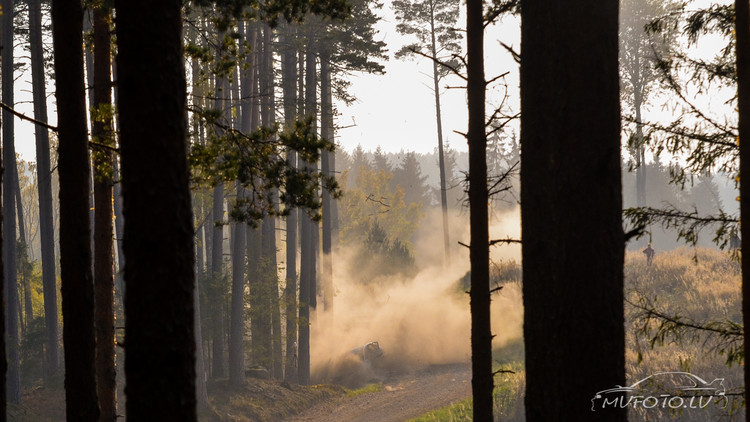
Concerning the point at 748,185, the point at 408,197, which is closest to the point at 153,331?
the point at 748,185

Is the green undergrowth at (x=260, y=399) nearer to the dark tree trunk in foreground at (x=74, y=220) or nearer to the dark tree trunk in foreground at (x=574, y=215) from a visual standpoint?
the dark tree trunk in foreground at (x=74, y=220)

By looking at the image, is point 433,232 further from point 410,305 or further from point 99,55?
point 99,55

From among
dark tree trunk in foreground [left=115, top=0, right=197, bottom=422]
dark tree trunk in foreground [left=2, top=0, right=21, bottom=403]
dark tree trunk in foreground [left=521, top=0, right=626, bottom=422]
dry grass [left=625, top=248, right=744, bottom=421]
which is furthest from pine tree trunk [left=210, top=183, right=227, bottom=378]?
dark tree trunk in foreground [left=521, top=0, right=626, bottom=422]

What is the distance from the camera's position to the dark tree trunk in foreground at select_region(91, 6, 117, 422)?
874 cm

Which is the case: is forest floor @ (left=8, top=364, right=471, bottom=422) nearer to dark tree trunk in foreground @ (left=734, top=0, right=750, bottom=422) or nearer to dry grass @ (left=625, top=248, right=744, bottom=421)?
dry grass @ (left=625, top=248, right=744, bottom=421)

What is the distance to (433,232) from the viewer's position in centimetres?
6669

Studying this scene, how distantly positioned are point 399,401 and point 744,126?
16.5 m

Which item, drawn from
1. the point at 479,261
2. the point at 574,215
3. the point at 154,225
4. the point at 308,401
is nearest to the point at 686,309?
the point at 308,401

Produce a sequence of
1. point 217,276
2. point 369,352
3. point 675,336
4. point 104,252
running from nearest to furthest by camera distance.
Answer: point 104,252, point 675,336, point 217,276, point 369,352

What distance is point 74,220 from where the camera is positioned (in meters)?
6.16

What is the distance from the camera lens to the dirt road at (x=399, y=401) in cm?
1950

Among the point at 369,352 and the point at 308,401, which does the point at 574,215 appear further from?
the point at 369,352

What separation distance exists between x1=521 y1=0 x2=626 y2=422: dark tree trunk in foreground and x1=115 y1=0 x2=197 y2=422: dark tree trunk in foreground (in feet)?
6.70

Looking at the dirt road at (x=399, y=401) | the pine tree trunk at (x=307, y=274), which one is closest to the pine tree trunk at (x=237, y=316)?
the pine tree trunk at (x=307, y=274)
